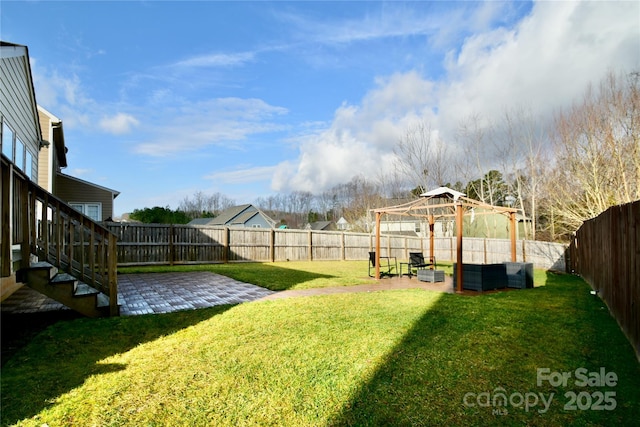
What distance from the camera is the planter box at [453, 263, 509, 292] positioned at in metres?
8.23

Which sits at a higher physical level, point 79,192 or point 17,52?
point 17,52

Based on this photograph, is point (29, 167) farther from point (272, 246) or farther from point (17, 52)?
point (272, 246)

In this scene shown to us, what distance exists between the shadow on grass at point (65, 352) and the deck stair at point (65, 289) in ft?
0.66

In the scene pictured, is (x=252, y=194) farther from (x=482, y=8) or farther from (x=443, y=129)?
(x=482, y=8)

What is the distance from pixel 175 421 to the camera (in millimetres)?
2350

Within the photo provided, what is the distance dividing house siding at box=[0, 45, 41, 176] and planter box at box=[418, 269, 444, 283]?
10.3 m

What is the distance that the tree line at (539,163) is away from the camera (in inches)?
508

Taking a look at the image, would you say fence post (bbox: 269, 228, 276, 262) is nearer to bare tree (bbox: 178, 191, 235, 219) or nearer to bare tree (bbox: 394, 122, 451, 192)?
bare tree (bbox: 394, 122, 451, 192)

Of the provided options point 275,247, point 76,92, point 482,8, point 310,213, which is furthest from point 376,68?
point 310,213

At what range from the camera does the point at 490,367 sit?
3367 mm

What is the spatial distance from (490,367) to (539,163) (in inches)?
854

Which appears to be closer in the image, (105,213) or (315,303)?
(315,303)

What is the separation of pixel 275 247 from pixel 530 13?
13848 millimetres

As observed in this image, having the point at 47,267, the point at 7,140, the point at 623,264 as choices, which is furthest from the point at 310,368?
the point at 7,140
